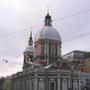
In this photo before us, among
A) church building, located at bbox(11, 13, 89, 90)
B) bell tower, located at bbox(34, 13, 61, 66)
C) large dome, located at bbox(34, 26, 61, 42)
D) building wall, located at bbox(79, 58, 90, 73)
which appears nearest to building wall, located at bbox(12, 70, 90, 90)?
church building, located at bbox(11, 13, 89, 90)

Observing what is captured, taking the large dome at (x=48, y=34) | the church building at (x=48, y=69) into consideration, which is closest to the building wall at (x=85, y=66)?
the church building at (x=48, y=69)

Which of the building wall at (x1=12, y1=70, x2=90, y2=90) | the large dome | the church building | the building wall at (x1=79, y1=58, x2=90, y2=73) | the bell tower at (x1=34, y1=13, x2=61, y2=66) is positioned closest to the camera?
the building wall at (x1=12, y1=70, x2=90, y2=90)

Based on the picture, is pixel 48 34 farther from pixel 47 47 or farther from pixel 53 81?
pixel 53 81

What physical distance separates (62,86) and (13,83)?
2065 centimetres

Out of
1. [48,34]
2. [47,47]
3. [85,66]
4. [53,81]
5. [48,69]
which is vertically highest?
[48,34]

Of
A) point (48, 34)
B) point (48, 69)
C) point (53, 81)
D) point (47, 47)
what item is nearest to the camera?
point (48, 69)

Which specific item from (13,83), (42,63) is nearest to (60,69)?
(42,63)

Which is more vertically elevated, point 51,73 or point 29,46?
point 29,46

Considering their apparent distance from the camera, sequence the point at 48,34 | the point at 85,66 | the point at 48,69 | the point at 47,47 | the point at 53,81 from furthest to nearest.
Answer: the point at 85,66, the point at 48,34, the point at 47,47, the point at 53,81, the point at 48,69

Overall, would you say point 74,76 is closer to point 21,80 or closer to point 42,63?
point 42,63

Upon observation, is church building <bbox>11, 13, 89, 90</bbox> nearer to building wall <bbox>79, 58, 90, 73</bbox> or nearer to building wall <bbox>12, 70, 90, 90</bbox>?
building wall <bbox>12, 70, 90, 90</bbox>

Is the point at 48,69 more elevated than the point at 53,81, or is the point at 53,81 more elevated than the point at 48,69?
the point at 48,69

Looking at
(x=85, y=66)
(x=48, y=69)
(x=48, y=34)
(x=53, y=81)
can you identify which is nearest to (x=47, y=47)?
(x=48, y=34)

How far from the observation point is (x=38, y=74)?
62375 mm
